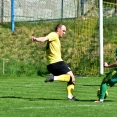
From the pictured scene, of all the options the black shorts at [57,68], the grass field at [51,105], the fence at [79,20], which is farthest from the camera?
the fence at [79,20]

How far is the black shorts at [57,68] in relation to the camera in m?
13.0

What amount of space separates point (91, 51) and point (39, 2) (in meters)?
6.35

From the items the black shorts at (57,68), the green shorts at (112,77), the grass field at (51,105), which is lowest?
the grass field at (51,105)

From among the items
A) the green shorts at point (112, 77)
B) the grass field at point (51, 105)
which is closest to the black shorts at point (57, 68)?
the grass field at point (51, 105)

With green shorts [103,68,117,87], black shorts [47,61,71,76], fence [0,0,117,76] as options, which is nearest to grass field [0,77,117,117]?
green shorts [103,68,117,87]

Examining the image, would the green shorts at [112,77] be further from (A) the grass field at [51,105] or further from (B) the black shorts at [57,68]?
(B) the black shorts at [57,68]

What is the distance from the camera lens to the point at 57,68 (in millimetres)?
13023

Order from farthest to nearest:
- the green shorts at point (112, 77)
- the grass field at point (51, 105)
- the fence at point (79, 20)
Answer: the fence at point (79, 20), the green shorts at point (112, 77), the grass field at point (51, 105)

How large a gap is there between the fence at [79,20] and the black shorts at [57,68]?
463 inches

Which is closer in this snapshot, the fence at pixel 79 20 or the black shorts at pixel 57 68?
the black shorts at pixel 57 68

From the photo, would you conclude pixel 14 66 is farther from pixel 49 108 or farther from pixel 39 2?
pixel 49 108

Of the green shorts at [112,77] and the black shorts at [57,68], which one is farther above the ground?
the black shorts at [57,68]

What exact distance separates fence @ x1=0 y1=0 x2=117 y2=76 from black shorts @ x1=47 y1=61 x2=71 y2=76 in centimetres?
1176

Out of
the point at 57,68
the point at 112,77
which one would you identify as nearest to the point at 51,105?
the point at 57,68
